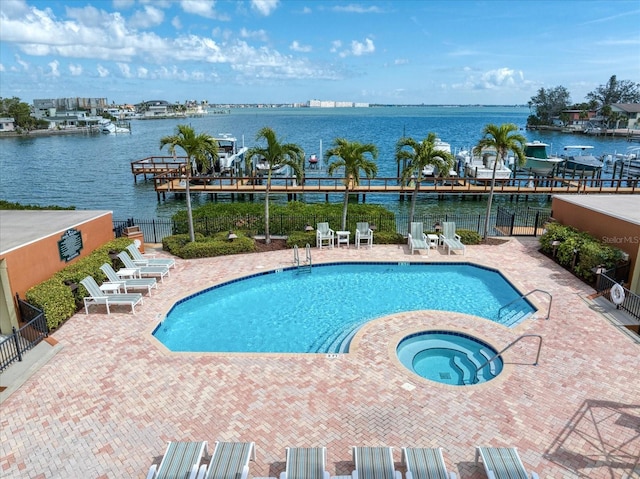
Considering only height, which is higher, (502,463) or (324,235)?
(324,235)

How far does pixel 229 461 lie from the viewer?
6.50 metres

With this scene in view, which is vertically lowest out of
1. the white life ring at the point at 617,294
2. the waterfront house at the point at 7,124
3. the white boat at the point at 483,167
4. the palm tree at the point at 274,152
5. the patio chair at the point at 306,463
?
the patio chair at the point at 306,463

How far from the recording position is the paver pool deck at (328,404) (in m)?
7.02

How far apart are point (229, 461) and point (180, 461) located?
2.45 ft

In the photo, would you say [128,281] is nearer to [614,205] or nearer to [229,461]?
[229,461]

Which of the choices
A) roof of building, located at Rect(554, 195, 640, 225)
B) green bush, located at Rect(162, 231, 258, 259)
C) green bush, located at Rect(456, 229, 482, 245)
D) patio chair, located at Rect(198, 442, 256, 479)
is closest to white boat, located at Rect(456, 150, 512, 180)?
roof of building, located at Rect(554, 195, 640, 225)

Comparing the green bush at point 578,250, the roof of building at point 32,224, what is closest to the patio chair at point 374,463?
the roof of building at point 32,224

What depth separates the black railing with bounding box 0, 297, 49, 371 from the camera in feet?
30.7

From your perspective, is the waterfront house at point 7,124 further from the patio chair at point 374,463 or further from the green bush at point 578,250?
the patio chair at point 374,463

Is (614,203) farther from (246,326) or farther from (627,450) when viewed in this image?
(246,326)

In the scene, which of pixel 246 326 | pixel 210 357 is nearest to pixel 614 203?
pixel 246 326

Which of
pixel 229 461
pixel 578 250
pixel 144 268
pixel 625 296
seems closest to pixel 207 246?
pixel 144 268

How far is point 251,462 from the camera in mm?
6848

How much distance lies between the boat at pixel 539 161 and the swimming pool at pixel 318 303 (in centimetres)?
3088
